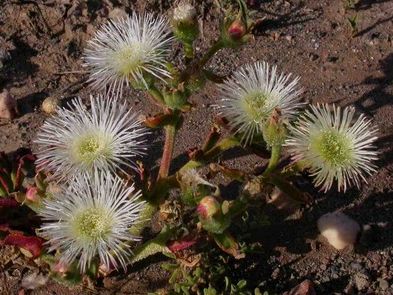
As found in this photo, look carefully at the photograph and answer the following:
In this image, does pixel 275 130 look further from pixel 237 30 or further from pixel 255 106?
pixel 237 30

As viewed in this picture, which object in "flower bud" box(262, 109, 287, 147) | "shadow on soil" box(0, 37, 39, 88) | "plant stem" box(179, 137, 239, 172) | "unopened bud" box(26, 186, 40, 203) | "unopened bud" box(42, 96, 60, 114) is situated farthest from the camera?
"shadow on soil" box(0, 37, 39, 88)

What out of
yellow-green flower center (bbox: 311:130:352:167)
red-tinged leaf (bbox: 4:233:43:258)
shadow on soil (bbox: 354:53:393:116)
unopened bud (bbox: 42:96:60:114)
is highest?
shadow on soil (bbox: 354:53:393:116)

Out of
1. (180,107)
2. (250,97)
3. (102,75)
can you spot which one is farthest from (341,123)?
(102,75)

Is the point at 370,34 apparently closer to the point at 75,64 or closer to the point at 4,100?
the point at 75,64

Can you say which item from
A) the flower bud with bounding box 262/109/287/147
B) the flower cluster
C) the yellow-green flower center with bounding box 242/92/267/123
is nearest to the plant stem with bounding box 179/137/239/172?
the flower cluster

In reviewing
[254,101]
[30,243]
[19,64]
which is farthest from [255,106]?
[19,64]

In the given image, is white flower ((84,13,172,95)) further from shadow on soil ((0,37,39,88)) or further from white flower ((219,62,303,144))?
shadow on soil ((0,37,39,88))
